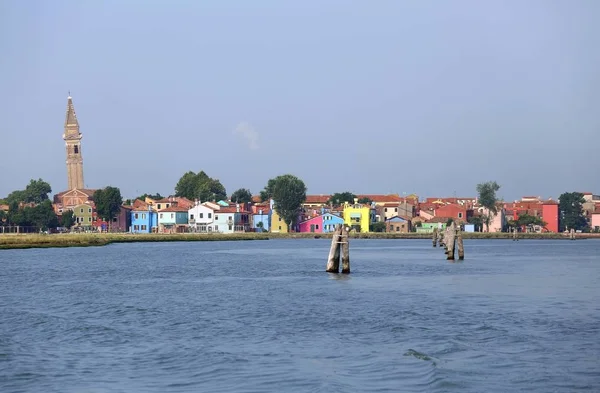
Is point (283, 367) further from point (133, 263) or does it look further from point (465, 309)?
point (133, 263)

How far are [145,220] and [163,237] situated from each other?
23977mm

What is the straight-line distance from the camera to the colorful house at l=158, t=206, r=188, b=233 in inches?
5645

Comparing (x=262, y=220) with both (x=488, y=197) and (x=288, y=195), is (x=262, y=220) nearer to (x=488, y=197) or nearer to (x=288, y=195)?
(x=288, y=195)

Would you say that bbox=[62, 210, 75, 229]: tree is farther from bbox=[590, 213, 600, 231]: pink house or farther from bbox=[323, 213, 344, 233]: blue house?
bbox=[590, 213, 600, 231]: pink house

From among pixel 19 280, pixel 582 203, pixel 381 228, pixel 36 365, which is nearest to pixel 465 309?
A: pixel 36 365

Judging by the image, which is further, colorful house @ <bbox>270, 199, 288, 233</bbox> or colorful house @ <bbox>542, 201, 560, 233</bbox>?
colorful house @ <bbox>542, 201, 560, 233</bbox>

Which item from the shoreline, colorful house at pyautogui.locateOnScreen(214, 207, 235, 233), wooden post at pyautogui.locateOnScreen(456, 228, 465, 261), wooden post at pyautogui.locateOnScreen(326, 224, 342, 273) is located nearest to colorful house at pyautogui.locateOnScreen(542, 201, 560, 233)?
the shoreline

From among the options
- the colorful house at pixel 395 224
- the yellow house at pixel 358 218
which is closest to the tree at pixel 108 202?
the yellow house at pixel 358 218

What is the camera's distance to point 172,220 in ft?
472

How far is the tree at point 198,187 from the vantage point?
17125 centimetres

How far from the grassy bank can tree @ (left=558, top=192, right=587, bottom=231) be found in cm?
875

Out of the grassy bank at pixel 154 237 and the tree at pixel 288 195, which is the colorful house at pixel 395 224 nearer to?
the grassy bank at pixel 154 237

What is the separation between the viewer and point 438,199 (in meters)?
192

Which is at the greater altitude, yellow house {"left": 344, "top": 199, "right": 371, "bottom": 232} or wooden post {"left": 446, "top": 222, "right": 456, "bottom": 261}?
yellow house {"left": 344, "top": 199, "right": 371, "bottom": 232}
